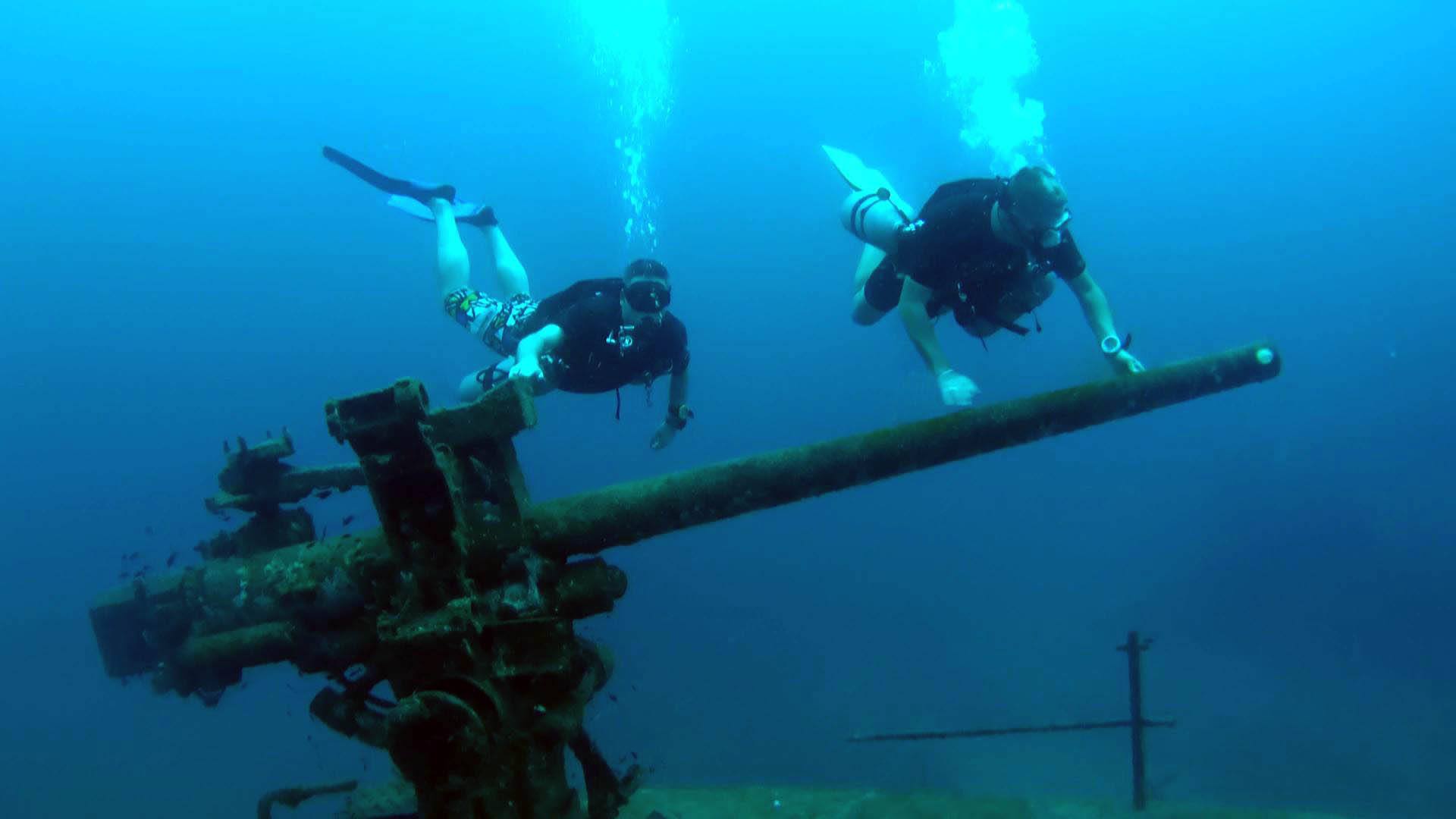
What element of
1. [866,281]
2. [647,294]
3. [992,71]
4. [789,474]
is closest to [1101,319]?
[866,281]

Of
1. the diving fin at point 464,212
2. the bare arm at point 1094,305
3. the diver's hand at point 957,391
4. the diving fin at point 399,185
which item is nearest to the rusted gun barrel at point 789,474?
the diver's hand at point 957,391

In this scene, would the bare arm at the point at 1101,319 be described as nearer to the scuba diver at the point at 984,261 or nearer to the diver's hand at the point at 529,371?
the scuba diver at the point at 984,261

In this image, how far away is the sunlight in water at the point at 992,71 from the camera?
21062mm

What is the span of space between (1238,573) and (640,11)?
4725 cm

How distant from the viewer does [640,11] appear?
171 ft

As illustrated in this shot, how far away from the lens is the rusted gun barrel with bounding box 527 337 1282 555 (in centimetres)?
300

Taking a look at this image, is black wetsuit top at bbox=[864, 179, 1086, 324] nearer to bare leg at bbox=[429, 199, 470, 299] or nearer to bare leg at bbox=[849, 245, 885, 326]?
bare leg at bbox=[849, 245, 885, 326]

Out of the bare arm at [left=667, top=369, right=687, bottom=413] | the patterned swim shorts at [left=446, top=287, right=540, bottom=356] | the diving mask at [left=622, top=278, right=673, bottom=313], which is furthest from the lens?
the patterned swim shorts at [left=446, top=287, right=540, bottom=356]

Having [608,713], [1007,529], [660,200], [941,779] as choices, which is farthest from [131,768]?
[660,200]

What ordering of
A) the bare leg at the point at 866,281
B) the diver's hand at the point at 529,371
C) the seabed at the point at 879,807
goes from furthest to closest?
the bare leg at the point at 866,281 → the seabed at the point at 879,807 → the diver's hand at the point at 529,371

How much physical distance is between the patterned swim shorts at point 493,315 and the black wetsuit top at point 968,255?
4.18 metres

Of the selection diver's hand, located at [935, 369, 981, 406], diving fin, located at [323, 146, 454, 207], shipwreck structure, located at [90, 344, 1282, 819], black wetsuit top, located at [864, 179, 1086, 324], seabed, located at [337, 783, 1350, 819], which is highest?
diving fin, located at [323, 146, 454, 207]

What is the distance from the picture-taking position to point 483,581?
2873 mm

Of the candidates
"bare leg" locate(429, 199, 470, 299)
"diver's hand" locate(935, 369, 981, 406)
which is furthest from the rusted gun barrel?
"bare leg" locate(429, 199, 470, 299)
